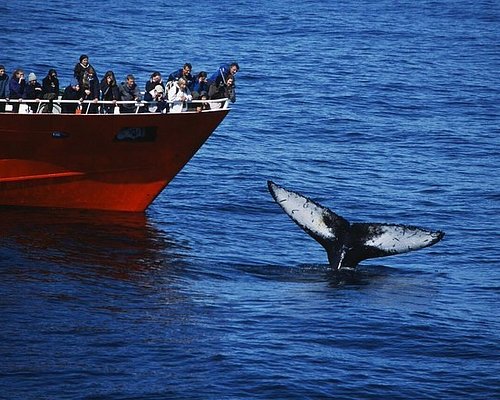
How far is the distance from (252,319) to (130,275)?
4910 mm

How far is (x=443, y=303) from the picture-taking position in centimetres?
3456

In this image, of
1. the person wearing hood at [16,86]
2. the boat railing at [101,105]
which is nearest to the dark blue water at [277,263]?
the boat railing at [101,105]

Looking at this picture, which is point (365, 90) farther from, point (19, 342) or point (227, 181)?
point (19, 342)

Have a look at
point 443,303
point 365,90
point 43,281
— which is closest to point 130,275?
point 43,281

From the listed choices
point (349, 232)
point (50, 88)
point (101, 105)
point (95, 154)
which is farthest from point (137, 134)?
point (349, 232)

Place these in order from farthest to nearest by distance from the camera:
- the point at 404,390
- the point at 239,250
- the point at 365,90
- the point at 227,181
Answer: the point at 365,90, the point at 227,181, the point at 239,250, the point at 404,390

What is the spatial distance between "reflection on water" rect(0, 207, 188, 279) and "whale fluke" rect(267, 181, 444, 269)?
17.9 ft

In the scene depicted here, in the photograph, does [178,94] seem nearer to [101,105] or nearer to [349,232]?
[101,105]

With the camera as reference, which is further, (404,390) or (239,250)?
(239,250)

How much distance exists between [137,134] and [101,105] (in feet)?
5.96

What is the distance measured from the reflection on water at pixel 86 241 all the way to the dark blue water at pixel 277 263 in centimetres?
10

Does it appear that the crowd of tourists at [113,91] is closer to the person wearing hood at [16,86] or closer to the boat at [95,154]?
the person wearing hood at [16,86]

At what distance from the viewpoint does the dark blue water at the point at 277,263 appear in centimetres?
2859

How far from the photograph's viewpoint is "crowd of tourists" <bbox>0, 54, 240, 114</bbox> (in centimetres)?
3928
